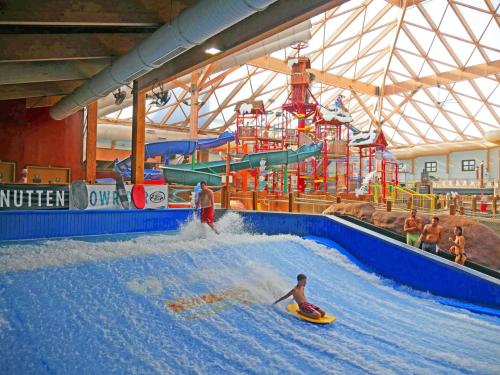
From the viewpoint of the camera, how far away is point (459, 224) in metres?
9.45

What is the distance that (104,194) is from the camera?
9680 mm

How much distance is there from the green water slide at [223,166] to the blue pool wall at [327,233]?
555 centimetres

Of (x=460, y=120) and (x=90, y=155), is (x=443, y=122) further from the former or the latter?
(x=90, y=155)

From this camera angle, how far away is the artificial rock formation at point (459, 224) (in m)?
8.76

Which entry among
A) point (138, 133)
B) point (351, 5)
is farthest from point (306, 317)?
A: point (351, 5)

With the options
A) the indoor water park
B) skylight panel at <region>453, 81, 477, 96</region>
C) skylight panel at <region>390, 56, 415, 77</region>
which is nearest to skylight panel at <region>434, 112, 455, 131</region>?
skylight panel at <region>453, 81, 477, 96</region>

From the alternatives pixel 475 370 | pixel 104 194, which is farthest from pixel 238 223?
pixel 475 370

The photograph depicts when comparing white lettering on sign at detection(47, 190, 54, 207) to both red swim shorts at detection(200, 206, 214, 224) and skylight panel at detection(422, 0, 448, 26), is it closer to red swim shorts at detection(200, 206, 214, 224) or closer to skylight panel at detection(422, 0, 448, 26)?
red swim shorts at detection(200, 206, 214, 224)

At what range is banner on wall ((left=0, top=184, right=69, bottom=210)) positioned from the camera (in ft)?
26.7

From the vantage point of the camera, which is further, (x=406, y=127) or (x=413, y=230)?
(x=406, y=127)

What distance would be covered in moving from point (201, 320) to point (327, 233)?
5.81 metres

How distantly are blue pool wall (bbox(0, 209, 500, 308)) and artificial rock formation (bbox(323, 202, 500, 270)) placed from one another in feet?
3.88

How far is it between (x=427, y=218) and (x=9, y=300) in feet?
29.4

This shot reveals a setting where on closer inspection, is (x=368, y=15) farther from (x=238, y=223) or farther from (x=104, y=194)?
(x=104, y=194)
